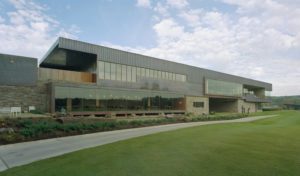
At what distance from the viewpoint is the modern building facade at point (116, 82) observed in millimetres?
25031

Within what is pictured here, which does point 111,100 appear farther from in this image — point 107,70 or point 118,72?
point 118,72

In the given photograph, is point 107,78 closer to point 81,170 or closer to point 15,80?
point 15,80

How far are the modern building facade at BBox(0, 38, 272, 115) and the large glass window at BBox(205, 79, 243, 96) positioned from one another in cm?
24

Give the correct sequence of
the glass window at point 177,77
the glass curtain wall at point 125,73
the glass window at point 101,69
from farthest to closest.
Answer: the glass window at point 177,77, the glass curtain wall at point 125,73, the glass window at point 101,69

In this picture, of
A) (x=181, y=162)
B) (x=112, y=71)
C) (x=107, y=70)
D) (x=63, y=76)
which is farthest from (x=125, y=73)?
(x=181, y=162)

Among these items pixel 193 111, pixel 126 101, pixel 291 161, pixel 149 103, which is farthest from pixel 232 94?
pixel 291 161

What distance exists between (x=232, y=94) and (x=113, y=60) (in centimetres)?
3675

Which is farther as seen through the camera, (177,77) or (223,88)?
(223,88)

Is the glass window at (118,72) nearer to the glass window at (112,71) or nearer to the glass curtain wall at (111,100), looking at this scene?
the glass window at (112,71)

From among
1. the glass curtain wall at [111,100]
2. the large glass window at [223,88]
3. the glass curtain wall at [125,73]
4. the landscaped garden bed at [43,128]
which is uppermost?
the glass curtain wall at [125,73]

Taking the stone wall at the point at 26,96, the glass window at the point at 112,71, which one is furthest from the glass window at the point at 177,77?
the stone wall at the point at 26,96

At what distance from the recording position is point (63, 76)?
2584cm

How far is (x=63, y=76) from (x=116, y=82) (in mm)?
7193

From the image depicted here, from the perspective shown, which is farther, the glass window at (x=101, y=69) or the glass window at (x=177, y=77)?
the glass window at (x=177, y=77)
